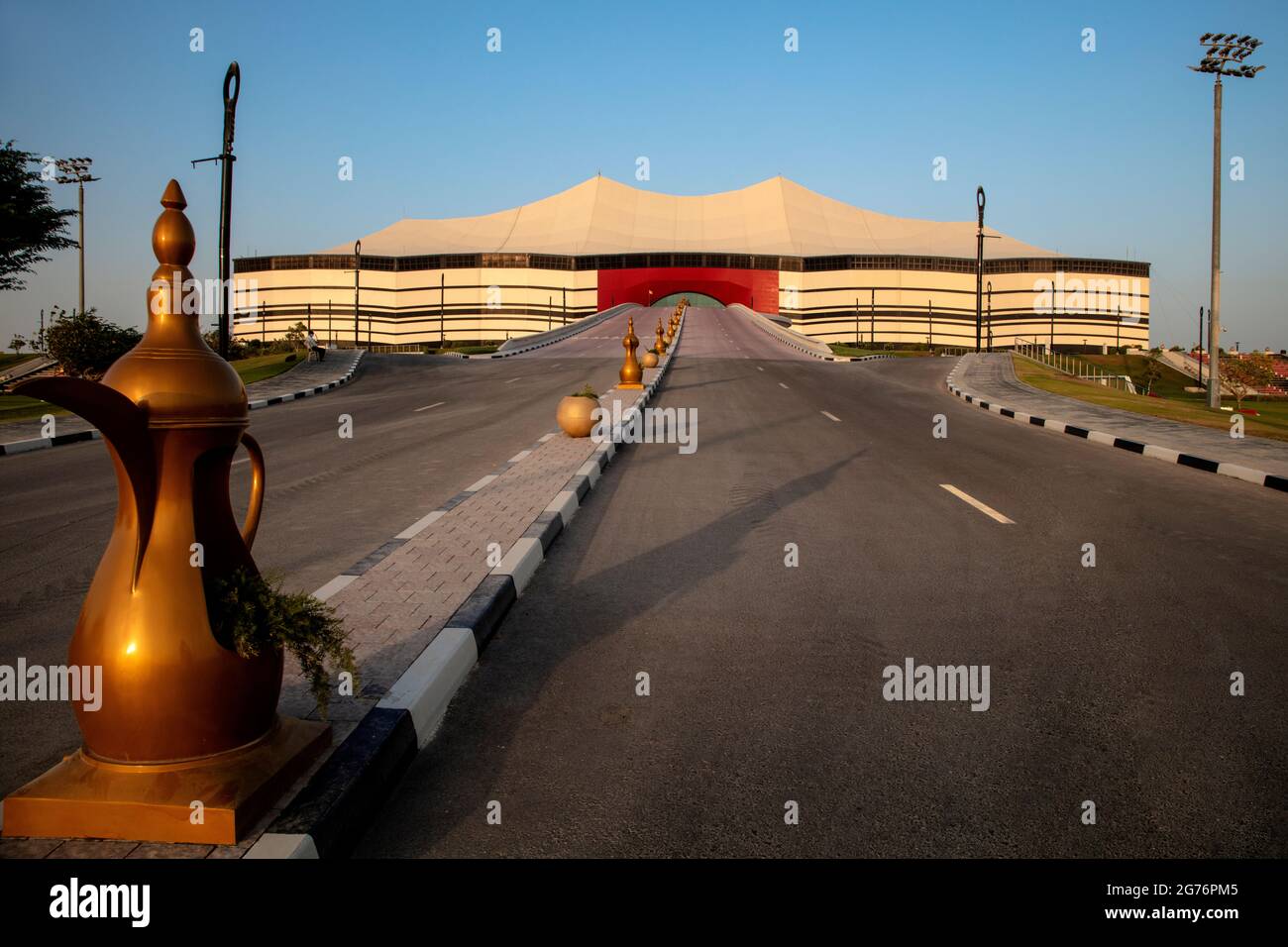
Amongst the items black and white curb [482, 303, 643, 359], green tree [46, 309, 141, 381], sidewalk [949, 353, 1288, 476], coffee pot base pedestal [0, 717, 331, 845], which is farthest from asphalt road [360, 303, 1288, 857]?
black and white curb [482, 303, 643, 359]

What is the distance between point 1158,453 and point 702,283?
345 ft

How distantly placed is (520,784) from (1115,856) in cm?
195

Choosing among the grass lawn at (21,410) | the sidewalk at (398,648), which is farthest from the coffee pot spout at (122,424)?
the grass lawn at (21,410)

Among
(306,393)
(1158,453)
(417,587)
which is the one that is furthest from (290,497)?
(306,393)

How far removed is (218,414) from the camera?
2.67 m

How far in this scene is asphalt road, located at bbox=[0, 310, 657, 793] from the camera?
14.6 ft

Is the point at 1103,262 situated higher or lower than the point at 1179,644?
higher

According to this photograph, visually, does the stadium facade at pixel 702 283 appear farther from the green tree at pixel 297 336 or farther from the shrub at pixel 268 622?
the shrub at pixel 268 622

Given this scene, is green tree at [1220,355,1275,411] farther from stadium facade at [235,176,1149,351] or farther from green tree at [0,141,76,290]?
green tree at [0,141,76,290]

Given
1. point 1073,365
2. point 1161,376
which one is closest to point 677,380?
point 1073,365

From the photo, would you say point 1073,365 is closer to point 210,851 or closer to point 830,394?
point 830,394

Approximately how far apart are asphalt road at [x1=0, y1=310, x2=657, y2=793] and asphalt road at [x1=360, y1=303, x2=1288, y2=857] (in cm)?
169

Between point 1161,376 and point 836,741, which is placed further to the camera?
point 1161,376

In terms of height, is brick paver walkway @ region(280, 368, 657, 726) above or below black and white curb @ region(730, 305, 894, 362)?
below
